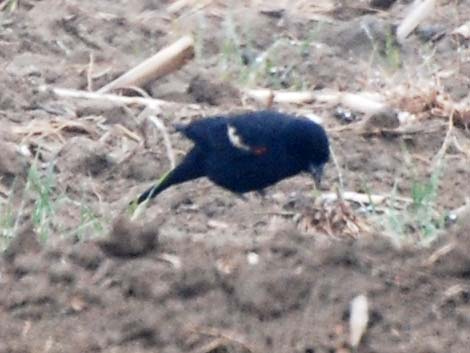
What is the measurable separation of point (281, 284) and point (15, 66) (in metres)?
3.15

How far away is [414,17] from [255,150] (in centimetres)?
223

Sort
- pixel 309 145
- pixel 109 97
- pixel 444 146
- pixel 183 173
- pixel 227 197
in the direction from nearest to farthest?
pixel 309 145 < pixel 183 173 < pixel 227 197 < pixel 444 146 < pixel 109 97

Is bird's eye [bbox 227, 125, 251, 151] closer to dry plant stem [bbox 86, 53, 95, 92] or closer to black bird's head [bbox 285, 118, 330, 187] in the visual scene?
black bird's head [bbox 285, 118, 330, 187]

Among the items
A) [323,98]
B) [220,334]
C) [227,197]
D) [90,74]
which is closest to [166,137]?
[227,197]

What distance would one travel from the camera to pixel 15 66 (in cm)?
664

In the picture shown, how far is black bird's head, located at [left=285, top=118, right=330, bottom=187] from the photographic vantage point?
204 inches

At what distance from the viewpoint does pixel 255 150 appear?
17.3 ft

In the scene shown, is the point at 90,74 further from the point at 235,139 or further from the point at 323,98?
the point at 235,139

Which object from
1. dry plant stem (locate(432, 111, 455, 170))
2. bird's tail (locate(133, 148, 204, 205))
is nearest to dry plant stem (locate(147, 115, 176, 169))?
bird's tail (locate(133, 148, 204, 205))

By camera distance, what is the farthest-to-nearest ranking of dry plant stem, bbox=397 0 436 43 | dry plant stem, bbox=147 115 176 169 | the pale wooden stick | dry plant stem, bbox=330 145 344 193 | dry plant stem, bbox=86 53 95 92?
dry plant stem, bbox=397 0 436 43
dry plant stem, bbox=86 53 95 92
the pale wooden stick
dry plant stem, bbox=147 115 176 169
dry plant stem, bbox=330 145 344 193

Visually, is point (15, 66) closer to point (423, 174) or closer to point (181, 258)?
point (423, 174)

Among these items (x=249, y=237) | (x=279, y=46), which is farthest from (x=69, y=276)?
(x=279, y=46)

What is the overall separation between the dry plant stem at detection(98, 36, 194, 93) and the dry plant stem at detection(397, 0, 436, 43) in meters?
1.22

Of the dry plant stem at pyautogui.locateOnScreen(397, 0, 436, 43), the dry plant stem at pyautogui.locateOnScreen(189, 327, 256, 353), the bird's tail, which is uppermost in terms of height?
the dry plant stem at pyautogui.locateOnScreen(189, 327, 256, 353)
